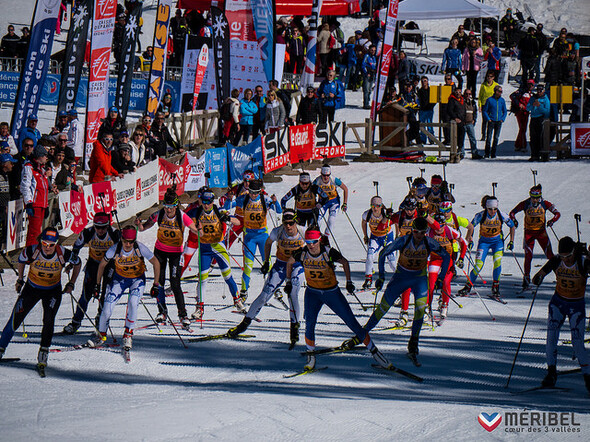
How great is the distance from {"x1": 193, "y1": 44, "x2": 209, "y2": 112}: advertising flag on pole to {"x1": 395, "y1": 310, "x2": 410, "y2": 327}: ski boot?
477 inches

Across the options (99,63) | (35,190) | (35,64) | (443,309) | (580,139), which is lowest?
(443,309)

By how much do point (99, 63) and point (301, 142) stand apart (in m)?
6.93

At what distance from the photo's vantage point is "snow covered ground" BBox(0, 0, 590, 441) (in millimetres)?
9898

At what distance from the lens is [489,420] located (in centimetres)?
995

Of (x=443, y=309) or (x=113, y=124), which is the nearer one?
(x=443, y=309)

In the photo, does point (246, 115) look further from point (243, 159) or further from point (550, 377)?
point (550, 377)

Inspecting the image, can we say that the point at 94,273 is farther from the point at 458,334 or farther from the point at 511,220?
the point at 511,220

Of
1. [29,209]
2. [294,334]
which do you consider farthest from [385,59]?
[294,334]

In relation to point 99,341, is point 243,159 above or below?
above

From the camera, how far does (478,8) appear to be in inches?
1319

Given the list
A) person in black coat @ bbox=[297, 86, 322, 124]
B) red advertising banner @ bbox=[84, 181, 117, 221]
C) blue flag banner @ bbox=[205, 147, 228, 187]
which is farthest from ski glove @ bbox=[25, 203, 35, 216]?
person in black coat @ bbox=[297, 86, 322, 124]

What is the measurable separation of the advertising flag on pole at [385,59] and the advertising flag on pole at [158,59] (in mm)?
6678

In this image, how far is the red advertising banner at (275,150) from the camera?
2423 centimetres

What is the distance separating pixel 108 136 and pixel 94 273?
6001mm
